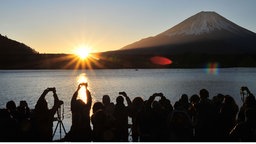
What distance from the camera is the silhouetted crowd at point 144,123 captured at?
18.5 ft

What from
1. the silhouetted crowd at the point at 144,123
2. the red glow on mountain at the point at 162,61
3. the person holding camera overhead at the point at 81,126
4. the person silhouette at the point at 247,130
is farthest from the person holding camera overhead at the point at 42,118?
the red glow on mountain at the point at 162,61

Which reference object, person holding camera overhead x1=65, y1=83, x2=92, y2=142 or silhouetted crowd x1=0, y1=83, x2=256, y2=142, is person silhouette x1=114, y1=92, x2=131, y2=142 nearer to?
silhouetted crowd x1=0, y1=83, x2=256, y2=142

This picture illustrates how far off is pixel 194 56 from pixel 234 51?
37.3 metres

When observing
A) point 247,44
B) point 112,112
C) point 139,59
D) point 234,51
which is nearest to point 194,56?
point 139,59

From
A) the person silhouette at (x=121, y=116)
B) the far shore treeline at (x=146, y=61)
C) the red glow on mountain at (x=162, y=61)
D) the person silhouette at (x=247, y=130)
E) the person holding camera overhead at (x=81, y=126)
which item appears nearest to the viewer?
the person silhouette at (x=247, y=130)

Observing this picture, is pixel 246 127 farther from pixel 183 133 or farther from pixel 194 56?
pixel 194 56

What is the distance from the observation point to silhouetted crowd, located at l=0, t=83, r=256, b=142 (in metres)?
5.64

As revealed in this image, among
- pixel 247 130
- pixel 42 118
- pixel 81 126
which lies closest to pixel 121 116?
pixel 81 126

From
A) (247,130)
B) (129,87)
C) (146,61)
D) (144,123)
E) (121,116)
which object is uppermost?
(146,61)

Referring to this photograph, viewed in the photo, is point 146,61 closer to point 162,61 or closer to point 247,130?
point 162,61

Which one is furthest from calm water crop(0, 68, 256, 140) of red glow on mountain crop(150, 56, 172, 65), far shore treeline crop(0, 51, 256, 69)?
red glow on mountain crop(150, 56, 172, 65)

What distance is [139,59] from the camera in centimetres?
14688

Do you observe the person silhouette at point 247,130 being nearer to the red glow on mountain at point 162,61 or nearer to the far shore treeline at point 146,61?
the far shore treeline at point 146,61

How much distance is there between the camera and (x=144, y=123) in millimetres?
5996
